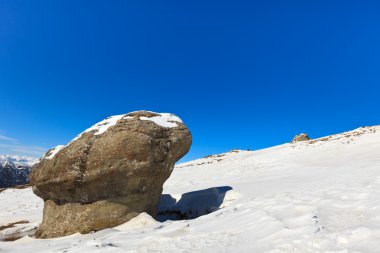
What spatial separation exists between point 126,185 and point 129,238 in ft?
12.6

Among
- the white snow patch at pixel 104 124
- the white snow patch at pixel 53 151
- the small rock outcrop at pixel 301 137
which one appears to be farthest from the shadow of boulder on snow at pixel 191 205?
the small rock outcrop at pixel 301 137

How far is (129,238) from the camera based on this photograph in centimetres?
752

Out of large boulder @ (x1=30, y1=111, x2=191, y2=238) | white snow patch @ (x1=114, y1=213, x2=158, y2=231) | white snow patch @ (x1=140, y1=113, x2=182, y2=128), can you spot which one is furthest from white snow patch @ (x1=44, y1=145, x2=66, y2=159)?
white snow patch @ (x1=114, y1=213, x2=158, y2=231)

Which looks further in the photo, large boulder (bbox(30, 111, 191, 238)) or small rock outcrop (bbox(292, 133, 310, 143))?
small rock outcrop (bbox(292, 133, 310, 143))

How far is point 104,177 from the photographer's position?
11.0 meters

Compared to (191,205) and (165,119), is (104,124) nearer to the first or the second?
(165,119)

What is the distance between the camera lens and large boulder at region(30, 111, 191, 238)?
10992 millimetres

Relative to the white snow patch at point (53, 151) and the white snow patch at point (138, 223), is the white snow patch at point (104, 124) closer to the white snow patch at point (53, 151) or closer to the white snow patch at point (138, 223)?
the white snow patch at point (53, 151)

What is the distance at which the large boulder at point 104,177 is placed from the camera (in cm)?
1099

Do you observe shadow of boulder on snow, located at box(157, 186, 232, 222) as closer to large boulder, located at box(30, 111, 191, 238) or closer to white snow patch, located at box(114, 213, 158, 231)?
large boulder, located at box(30, 111, 191, 238)

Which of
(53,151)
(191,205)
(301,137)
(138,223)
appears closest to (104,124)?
(53,151)

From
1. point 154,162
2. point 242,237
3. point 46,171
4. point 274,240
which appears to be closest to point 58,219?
point 46,171

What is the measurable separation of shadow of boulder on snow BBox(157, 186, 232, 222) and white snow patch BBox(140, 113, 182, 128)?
350 cm

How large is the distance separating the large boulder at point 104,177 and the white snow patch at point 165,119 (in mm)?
403
